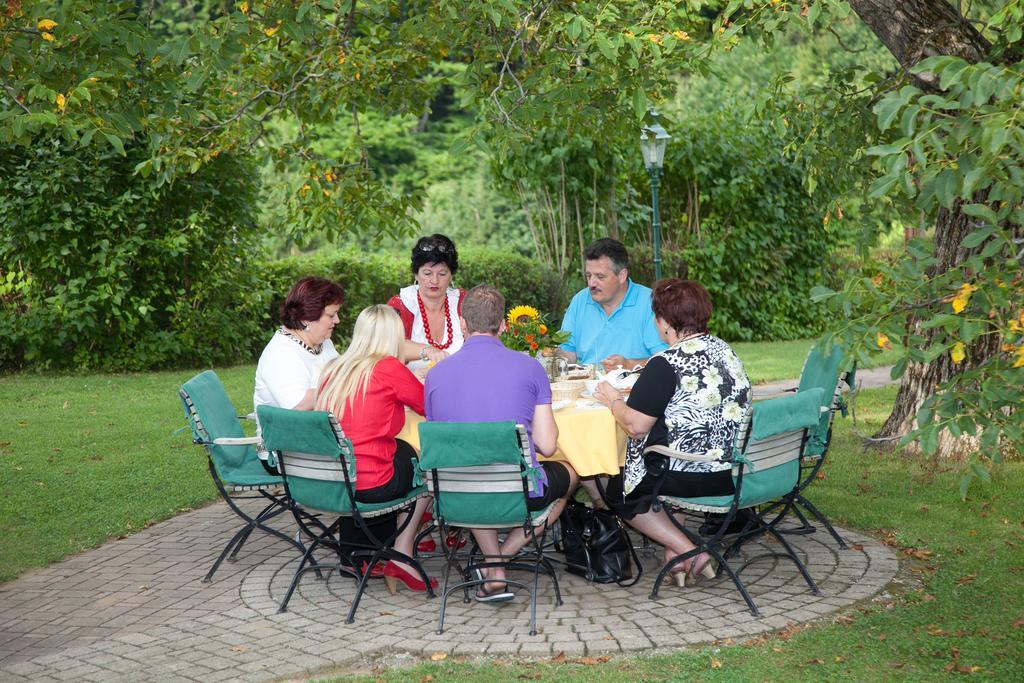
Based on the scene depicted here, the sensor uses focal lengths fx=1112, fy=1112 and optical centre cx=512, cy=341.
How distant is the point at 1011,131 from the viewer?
10.0 feet

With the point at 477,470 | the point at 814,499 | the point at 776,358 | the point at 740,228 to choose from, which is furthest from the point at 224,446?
the point at 740,228

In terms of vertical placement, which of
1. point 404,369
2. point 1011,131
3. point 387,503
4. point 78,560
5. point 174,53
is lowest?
point 78,560

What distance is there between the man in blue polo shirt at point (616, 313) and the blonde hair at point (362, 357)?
1.52 meters

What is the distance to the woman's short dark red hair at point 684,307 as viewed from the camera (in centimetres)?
527

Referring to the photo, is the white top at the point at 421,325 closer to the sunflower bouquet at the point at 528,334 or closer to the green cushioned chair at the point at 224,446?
the sunflower bouquet at the point at 528,334

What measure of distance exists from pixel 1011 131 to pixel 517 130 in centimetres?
439

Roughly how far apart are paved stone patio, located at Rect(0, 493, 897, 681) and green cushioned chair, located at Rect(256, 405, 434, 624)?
0.20 m

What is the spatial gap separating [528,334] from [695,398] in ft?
3.38

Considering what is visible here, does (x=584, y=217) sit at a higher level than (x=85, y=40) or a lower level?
lower

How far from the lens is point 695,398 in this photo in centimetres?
522

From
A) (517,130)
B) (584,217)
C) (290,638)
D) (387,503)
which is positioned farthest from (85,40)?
(584,217)

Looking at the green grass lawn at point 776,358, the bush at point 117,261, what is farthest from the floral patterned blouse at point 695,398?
the bush at point 117,261

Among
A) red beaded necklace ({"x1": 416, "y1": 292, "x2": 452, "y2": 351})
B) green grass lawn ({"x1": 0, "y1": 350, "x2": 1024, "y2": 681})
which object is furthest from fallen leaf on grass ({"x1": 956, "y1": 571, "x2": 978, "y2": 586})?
red beaded necklace ({"x1": 416, "y1": 292, "x2": 452, "y2": 351})

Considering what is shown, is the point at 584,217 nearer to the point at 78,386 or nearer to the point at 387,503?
the point at 78,386
